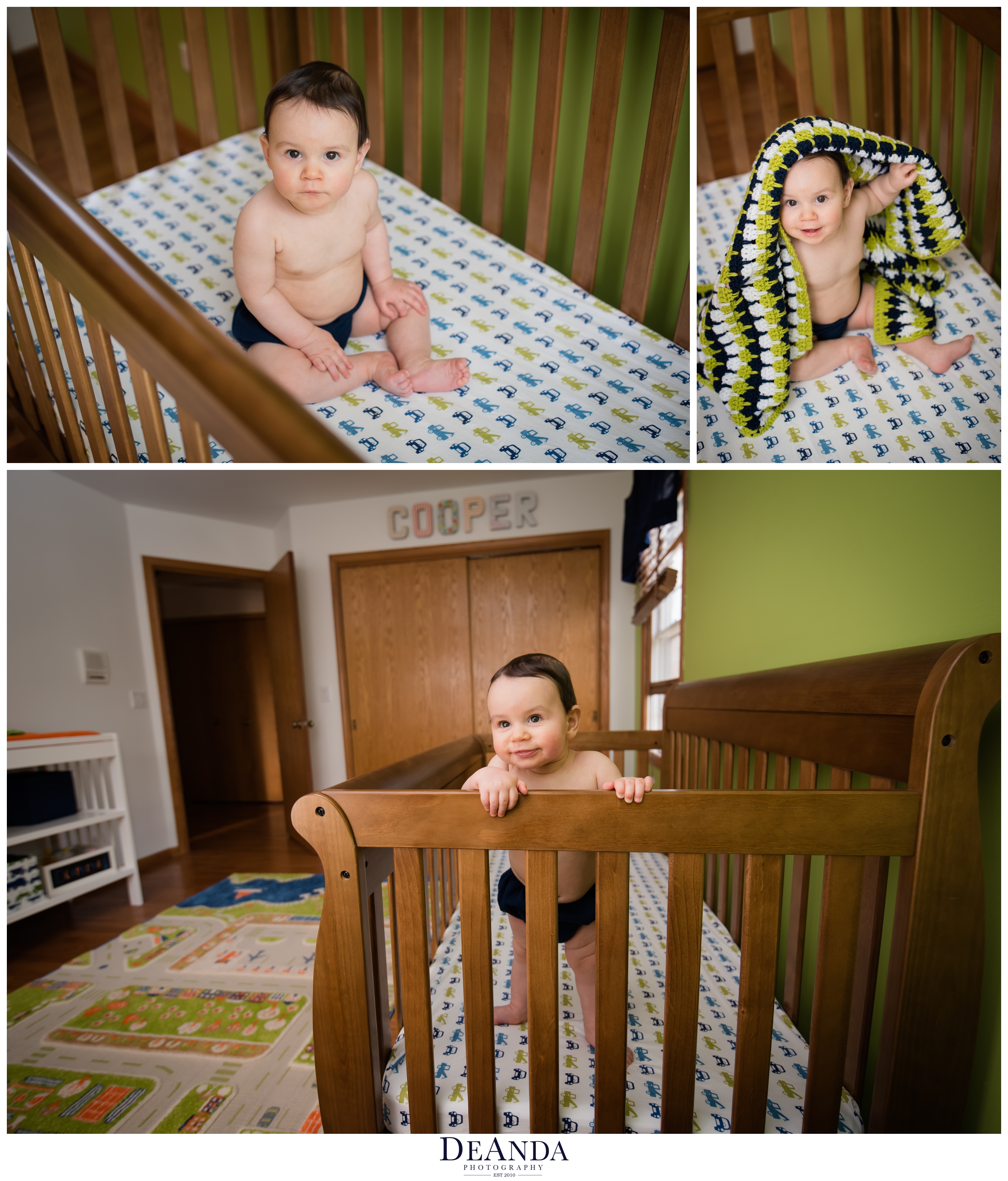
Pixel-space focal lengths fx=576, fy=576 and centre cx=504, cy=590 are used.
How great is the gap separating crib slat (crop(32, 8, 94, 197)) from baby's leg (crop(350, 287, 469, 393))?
1073 mm

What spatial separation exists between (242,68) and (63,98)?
48cm

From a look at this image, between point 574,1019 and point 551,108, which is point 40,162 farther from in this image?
point 574,1019

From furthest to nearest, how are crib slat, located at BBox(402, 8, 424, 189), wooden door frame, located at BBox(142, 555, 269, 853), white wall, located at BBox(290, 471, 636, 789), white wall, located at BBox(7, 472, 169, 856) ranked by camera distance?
wooden door frame, located at BBox(142, 555, 269, 853) → white wall, located at BBox(290, 471, 636, 789) → white wall, located at BBox(7, 472, 169, 856) → crib slat, located at BBox(402, 8, 424, 189)

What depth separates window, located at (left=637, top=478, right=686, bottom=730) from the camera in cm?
211

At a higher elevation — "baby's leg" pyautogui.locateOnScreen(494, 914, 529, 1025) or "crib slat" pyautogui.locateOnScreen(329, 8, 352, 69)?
"crib slat" pyautogui.locateOnScreen(329, 8, 352, 69)

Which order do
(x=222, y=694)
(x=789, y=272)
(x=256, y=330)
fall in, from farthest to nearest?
(x=222, y=694)
(x=256, y=330)
(x=789, y=272)

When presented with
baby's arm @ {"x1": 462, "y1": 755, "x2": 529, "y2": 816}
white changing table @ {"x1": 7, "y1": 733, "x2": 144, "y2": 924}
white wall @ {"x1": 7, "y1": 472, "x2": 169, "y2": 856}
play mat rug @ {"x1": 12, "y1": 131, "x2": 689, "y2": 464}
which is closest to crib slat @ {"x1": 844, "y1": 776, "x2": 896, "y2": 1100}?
baby's arm @ {"x1": 462, "y1": 755, "x2": 529, "y2": 816}

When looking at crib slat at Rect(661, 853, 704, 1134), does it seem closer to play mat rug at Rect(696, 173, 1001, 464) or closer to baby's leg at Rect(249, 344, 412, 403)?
play mat rug at Rect(696, 173, 1001, 464)

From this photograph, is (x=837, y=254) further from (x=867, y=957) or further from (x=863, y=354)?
(x=867, y=957)

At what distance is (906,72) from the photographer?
4.12 feet

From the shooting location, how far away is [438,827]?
67 centimetres

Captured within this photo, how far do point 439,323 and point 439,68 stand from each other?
0.83m

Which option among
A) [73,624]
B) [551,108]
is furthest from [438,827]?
[73,624]

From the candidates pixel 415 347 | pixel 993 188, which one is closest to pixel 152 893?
pixel 415 347
